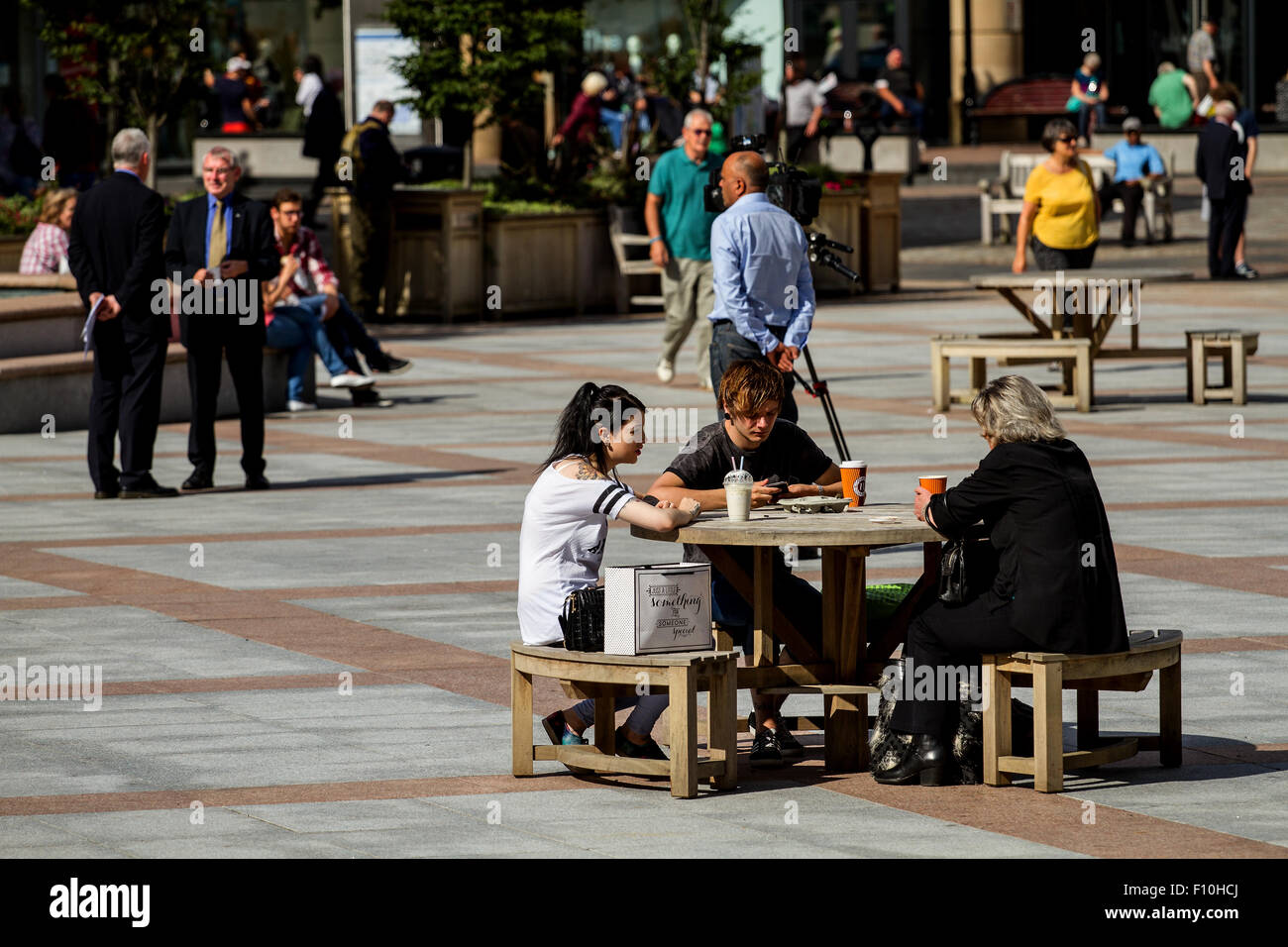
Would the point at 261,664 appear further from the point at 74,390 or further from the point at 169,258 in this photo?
the point at 74,390

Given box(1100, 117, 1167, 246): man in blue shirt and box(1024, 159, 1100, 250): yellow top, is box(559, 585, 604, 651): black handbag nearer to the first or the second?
box(1024, 159, 1100, 250): yellow top

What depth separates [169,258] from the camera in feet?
44.0

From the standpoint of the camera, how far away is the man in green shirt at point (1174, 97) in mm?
40781

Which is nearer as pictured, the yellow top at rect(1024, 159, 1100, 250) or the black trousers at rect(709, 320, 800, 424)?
the black trousers at rect(709, 320, 800, 424)

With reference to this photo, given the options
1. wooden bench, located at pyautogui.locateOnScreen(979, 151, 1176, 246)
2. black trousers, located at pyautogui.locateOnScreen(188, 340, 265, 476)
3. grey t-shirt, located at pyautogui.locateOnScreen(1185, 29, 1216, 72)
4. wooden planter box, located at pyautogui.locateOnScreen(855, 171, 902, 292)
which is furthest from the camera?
grey t-shirt, located at pyautogui.locateOnScreen(1185, 29, 1216, 72)

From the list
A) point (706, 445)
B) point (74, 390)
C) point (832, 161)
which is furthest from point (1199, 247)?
point (706, 445)

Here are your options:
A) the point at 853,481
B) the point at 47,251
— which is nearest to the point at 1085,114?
the point at 47,251

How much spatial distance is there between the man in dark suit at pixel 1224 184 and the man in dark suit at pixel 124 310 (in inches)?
617

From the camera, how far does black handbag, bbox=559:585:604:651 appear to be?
22.7 ft

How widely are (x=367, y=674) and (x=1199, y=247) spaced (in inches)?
928

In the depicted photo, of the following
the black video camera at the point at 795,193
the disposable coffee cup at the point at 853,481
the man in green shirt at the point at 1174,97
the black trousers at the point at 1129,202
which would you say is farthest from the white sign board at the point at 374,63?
the disposable coffee cup at the point at 853,481

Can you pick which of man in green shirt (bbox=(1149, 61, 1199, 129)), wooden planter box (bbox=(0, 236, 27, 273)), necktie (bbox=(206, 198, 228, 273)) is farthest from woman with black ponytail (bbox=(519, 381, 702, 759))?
man in green shirt (bbox=(1149, 61, 1199, 129))

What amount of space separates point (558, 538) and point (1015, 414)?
4.78 ft

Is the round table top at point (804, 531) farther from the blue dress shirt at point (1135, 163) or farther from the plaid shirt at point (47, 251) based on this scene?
the blue dress shirt at point (1135, 163)
